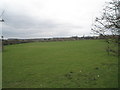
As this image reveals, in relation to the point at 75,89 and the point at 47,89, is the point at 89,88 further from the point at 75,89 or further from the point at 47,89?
the point at 47,89

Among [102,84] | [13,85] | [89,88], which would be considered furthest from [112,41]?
[13,85]

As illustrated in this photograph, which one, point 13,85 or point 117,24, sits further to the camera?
point 13,85

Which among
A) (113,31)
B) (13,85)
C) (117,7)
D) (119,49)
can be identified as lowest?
(13,85)

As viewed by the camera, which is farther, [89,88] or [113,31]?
[89,88]

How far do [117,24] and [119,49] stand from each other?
4.18ft

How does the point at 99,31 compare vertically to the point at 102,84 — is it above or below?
above

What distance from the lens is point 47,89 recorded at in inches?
487

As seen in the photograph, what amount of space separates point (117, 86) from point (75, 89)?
9.49ft

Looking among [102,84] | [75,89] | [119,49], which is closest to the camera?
[119,49]

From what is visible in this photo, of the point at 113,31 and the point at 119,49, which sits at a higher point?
the point at 113,31

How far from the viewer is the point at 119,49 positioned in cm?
844

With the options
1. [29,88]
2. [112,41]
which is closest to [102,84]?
[29,88]

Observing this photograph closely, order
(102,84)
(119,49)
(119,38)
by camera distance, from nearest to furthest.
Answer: (119,38) < (119,49) < (102,84)

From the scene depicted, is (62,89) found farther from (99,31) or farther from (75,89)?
(99,31)
